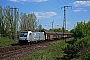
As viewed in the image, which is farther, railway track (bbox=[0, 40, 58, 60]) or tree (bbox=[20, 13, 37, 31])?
tree (bbox=[20, 13, 37, 31])

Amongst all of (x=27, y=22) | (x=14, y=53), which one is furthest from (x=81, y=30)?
(x=27, y=22)

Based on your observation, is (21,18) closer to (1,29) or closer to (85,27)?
(1,29)

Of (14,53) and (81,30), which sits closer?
(14,53)

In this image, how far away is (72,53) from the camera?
1891cm

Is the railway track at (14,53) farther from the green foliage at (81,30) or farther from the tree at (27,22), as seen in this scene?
the tree at (27,22)

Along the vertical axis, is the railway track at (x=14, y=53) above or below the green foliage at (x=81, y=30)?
below

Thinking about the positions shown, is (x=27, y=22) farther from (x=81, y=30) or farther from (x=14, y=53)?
(x=14, y=53)

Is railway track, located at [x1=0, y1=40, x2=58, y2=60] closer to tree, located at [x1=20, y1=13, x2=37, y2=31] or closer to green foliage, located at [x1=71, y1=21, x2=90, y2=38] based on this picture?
green foliage, located at [x1=71, y1=21, x2=90, y2=38]

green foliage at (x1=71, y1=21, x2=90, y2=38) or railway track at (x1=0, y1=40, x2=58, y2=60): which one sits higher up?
green foliage at (x1=71, y1=21, x2=90, y2=38)

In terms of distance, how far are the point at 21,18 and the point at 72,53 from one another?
219ft

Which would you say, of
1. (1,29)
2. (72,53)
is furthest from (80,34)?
(1,29)

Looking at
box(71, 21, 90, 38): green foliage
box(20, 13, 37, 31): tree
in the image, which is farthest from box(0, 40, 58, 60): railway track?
box(20, 13, 37, 31): tree

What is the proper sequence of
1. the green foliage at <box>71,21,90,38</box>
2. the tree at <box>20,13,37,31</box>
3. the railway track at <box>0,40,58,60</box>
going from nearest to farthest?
the railway track at <box>0,40,58,60</box>, the green foliage at <box>71,21,90,38</box>, the tree at <box>20,13,37,31</box>

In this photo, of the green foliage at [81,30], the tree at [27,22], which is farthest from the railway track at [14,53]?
the tree at [27,22]
